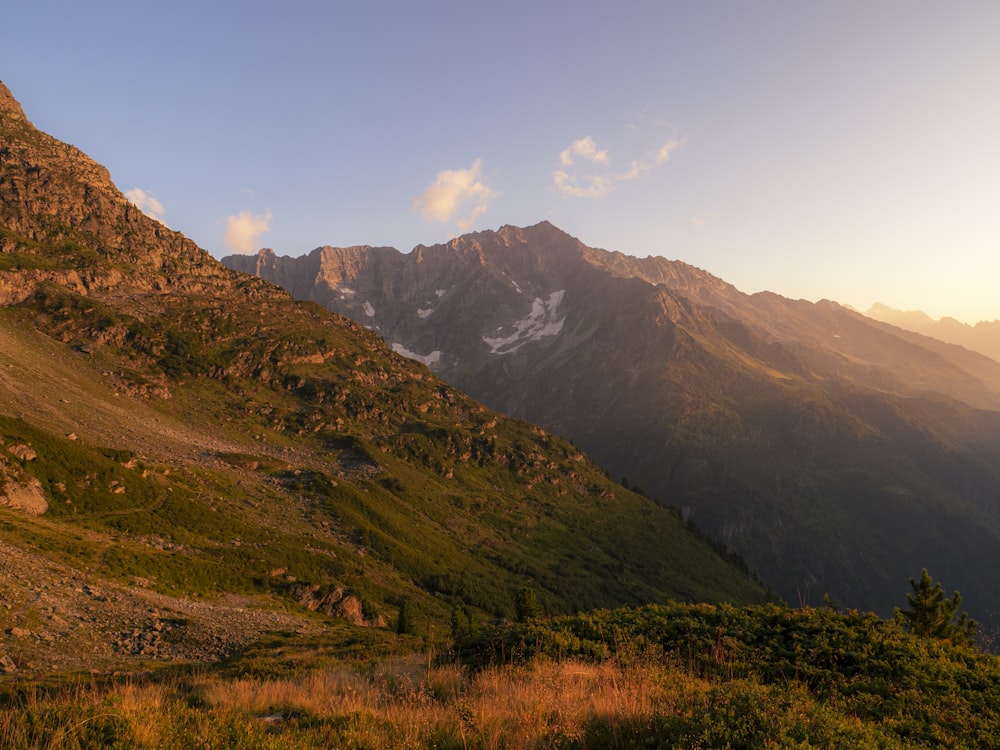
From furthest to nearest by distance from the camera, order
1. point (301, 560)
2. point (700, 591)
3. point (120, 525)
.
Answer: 1. point (700, 591)
2. point (301, 560)
3. point (120, 525)

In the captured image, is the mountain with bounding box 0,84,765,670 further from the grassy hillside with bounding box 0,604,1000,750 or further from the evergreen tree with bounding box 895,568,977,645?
the evergreen tree with bounding box 895,568,977,645

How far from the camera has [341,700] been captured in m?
11.7

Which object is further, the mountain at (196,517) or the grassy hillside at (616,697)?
the mountain at (196,517)

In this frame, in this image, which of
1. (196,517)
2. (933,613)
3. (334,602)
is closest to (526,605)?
(334,602)

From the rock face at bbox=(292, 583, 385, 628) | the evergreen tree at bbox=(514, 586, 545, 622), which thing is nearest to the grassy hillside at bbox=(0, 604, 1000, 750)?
the evergreen tree at bbox=(514, 586, 545, 622)

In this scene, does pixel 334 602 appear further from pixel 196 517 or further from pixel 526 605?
pixel 526 605

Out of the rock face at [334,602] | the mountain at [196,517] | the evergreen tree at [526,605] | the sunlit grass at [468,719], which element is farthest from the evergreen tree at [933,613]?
the rock face at [334,602]

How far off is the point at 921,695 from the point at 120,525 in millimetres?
104614

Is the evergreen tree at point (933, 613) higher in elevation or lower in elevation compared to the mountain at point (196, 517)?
higher

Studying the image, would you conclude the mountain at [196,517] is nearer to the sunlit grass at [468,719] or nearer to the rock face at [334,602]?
the rock face at [334,602]

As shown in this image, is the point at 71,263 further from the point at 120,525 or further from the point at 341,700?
the point at 341,700

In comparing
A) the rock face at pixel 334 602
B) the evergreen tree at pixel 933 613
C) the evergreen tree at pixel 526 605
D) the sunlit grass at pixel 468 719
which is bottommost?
the rock face at pixel 334 602

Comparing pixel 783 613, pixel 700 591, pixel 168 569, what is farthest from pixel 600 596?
pixel 783 613

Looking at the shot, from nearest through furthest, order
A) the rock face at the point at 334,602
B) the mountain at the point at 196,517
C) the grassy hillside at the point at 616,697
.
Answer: the grassy hillside at the point at 616,697, the mountain at the point at 196,517, the rock face at the point at 334,602
